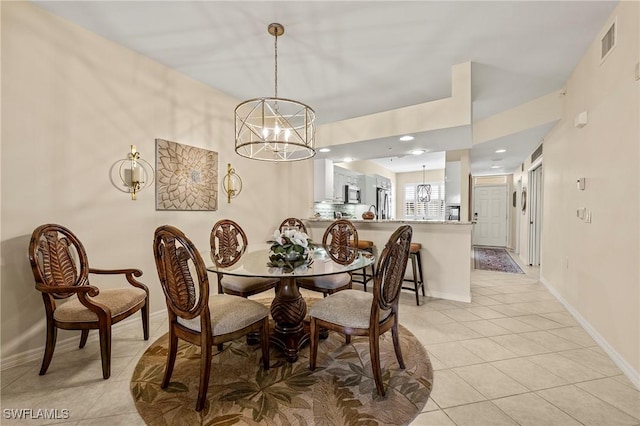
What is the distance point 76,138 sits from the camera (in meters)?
2.40

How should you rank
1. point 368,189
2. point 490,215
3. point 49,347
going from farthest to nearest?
point 490,215 → point 368,189 → point 49,347

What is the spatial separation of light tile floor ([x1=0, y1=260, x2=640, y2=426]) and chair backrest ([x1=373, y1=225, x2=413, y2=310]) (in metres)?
0.62

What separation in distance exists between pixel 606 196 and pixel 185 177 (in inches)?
155

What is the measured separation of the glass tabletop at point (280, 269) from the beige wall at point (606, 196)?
5.94ft

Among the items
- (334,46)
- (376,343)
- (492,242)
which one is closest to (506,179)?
(492,242)

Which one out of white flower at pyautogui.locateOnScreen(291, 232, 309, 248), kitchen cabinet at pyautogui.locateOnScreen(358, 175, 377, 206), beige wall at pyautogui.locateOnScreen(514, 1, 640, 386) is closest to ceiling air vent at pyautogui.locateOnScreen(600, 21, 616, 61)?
beige wall at pyautogui.locateOnScreen(514, 1, 640, 386)

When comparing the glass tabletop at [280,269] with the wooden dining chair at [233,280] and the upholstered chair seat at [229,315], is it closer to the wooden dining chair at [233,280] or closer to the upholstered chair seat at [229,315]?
the wooden dining chair at [233,280]

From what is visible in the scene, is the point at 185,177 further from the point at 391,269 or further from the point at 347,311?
the point at 391,269

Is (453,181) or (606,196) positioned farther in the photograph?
(453,181)

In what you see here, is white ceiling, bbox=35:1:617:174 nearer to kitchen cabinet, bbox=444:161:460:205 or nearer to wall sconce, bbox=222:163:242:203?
wall sconce, bbox=222:163:242:203

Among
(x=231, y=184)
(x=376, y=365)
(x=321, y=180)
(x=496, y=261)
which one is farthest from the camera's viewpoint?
(x=496, y=261)

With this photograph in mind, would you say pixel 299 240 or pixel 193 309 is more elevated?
pixel 299 240

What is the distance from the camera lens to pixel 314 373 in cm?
199

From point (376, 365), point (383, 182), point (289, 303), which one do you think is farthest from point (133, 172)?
point (383, 182)
